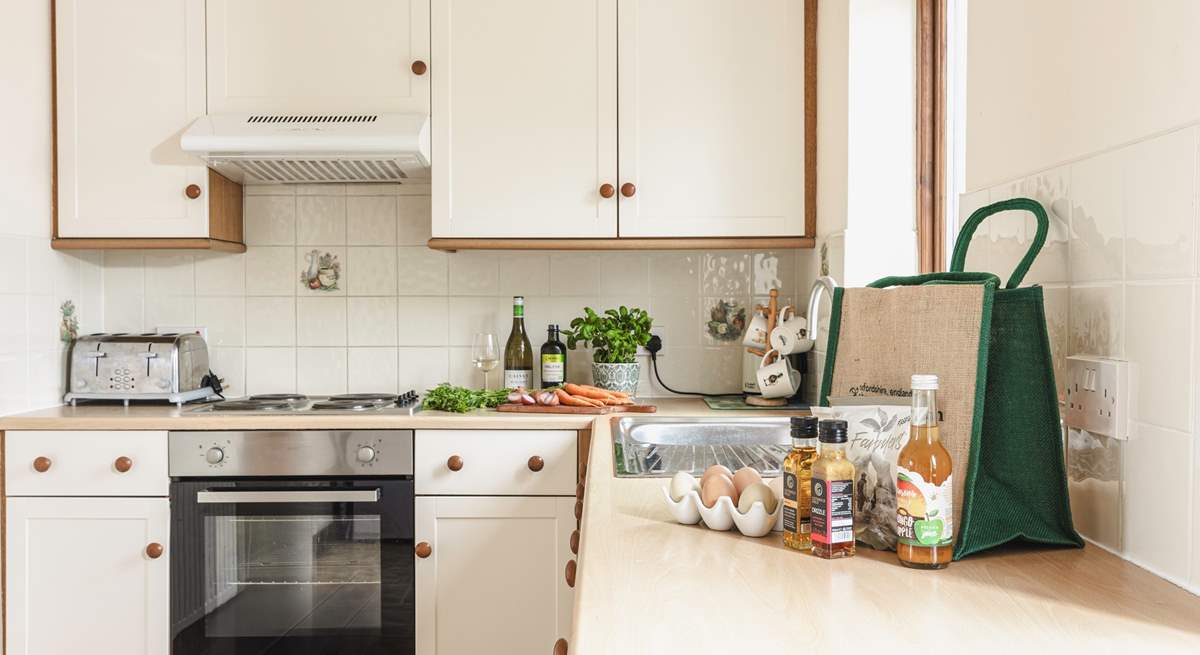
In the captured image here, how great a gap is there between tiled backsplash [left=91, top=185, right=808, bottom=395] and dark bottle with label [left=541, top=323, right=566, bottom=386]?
144mm

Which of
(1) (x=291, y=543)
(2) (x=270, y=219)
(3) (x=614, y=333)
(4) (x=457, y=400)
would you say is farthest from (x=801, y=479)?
(2) (x=270, y=219)

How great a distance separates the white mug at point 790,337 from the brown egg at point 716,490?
1.39 metres

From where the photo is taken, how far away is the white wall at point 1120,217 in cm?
91

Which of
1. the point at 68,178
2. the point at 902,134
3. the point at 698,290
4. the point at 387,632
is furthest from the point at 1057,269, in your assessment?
the point at 68,178

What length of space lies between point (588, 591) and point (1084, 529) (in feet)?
2.25

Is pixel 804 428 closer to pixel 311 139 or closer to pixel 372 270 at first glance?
pixel 311 139

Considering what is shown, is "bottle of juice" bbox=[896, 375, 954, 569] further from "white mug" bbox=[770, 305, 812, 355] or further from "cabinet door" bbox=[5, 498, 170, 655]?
"cabinet door" bbox=[5, 498, 170, 655]

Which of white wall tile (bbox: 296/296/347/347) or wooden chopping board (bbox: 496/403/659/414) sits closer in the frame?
wooden chopping board (bbox: 496/403/659/414)

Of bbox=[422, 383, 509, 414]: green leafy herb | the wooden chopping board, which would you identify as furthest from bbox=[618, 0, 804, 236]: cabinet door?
bbox=[422, 383, 509, 414]: green leafy herb

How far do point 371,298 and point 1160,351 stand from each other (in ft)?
7.54

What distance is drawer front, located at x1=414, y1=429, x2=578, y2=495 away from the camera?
2.26m

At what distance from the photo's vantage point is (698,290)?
2791mm

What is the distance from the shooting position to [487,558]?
2266 millimetres

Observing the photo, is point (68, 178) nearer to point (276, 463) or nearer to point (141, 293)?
point (141, 293)
